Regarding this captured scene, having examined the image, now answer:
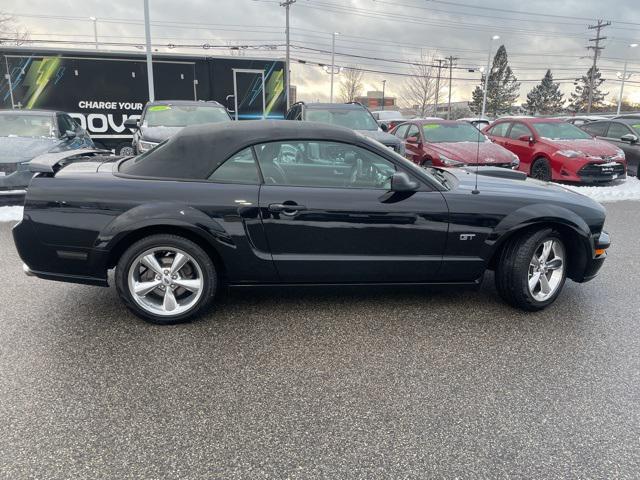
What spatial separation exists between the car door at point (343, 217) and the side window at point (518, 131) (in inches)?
343

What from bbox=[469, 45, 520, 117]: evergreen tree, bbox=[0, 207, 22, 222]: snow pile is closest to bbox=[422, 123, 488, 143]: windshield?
bbox=[0, 207, 22, 222]: snow pile

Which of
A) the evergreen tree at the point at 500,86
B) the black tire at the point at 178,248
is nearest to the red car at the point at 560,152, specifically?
the black tire at the point at 178,248

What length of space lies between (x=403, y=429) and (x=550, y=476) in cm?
68

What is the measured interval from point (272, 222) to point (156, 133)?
19.0ft

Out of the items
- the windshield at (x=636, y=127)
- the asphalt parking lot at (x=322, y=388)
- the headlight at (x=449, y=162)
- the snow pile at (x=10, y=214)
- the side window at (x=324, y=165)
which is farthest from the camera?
the windshield at (x=636, y=127)

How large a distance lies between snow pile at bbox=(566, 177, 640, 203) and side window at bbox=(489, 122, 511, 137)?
234 centimetres

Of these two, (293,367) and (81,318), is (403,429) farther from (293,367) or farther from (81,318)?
(81,318)

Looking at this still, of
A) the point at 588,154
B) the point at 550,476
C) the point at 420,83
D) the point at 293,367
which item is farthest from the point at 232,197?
the point at 420,83

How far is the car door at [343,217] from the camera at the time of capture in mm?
3551

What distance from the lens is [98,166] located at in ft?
12.9

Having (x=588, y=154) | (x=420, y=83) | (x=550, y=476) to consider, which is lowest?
(x=550, y=476)

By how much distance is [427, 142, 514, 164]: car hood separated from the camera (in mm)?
9359

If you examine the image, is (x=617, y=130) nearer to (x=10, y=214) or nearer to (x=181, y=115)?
(x=181, y=115)

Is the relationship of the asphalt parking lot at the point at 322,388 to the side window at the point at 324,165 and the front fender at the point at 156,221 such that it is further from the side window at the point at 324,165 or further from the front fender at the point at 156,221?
the side window at the point at 324,165
